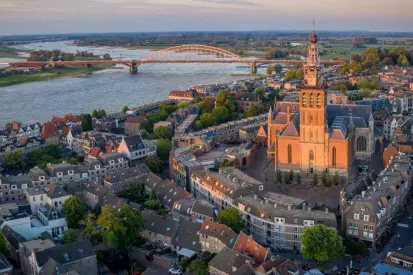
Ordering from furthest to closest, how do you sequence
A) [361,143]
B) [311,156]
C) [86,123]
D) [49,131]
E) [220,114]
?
[220,114] → [86,123] → [49,131] → [361,143] → [311,156]

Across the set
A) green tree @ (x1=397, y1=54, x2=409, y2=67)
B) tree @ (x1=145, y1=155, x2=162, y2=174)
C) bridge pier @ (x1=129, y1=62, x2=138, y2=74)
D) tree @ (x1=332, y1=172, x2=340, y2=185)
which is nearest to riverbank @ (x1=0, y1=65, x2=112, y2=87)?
bridge pier @ (x1=129, y1=62, x2=138, y2=74)

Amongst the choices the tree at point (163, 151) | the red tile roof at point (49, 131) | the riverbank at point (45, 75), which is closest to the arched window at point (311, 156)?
the tree at point (163, 151)

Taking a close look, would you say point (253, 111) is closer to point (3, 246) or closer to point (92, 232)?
point (92, 232)

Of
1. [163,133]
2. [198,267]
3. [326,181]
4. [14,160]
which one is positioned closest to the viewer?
[198,267]

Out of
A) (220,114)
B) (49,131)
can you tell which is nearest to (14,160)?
(49,131)

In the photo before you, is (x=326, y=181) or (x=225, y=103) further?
(x=225, y=103)

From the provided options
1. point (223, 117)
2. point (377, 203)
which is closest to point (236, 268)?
point (377, 203)

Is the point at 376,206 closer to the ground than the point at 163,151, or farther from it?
farther from it
